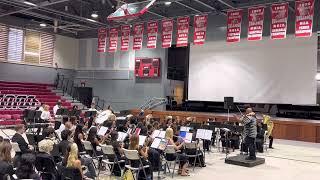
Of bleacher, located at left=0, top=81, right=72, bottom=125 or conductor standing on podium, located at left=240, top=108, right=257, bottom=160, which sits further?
bleacher, located at left=0, top=81, right=72, bottom=125

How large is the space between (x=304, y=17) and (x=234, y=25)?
3.26 meters

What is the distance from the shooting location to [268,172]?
32.8 feet

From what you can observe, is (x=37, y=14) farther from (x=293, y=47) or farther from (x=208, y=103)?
(x=293, y=47)

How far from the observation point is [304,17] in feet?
47.2

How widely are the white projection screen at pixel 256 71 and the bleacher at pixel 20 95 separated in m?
9.26

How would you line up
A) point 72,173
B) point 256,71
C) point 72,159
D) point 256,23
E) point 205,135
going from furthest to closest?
point 256,71, point 256,23, point 205,135, point 72,159, point 72,173

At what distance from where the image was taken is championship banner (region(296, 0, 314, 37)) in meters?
14.2

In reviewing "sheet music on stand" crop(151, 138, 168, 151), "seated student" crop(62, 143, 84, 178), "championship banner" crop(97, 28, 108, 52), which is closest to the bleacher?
"championship banner" crop(97, 28, 108, 52)

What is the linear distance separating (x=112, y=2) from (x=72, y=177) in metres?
16.8

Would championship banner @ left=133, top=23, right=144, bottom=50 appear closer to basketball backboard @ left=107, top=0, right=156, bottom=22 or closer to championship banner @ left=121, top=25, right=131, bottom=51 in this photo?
championship banner @ left=121, top=25, right=131, bottom=51

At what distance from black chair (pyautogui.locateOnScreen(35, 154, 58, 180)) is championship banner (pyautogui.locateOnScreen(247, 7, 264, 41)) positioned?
37.8 feet

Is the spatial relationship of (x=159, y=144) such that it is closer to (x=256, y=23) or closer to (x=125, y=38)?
(x=256, y=23)

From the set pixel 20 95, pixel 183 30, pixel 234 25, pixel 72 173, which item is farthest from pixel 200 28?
pixel 72 173

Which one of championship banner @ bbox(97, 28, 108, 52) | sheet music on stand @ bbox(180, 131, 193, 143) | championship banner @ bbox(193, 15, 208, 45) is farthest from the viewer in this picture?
championship banner @ bbox(97, 28, 108, 52)
